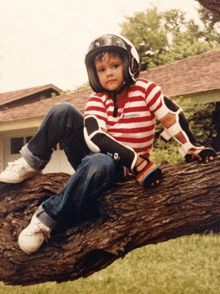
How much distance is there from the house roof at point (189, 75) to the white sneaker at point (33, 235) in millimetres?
2004

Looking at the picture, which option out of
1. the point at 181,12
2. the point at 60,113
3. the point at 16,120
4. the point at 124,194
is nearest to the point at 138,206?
the point at 124,194

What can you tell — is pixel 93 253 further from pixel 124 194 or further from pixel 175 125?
pixel 175 125

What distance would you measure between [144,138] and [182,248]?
315 centimetres

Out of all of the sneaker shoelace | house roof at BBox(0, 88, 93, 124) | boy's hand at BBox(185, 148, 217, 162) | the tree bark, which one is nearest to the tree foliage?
the tree bark

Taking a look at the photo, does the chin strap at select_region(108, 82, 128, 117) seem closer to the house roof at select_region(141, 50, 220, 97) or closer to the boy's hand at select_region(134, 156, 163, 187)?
the boy's hand at select_region(134, 156, 163, 187)

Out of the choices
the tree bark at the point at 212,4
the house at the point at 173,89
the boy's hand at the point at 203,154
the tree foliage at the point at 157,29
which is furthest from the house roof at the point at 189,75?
the boy's hand at the point at 203,154

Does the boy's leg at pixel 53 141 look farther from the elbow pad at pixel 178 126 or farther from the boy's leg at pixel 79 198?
the elbow pad at pixel 178 126

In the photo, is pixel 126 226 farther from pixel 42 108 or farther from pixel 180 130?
pixel 42 108

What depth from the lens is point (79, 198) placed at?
134 centimetres

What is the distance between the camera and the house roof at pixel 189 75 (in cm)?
329

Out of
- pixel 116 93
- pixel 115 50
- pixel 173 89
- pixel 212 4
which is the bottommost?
pixel 173 89

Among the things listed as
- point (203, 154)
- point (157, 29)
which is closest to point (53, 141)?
point (203, 154)

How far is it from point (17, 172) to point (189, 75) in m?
2.63

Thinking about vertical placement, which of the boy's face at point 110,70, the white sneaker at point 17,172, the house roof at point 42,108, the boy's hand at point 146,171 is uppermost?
the boy's face at point 110,70
